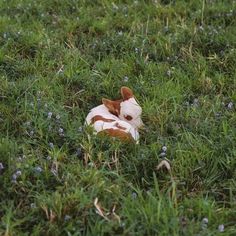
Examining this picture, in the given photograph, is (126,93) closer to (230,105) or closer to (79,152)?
(79,152)

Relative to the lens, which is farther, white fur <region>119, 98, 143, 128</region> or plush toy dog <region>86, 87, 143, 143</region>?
white fur <region>119, 98, 143, 128</region>

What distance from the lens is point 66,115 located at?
148 inches

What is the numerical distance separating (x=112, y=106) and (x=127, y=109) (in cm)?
11

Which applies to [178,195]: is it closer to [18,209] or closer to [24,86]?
[18,209]

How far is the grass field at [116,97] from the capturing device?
2.88 meters

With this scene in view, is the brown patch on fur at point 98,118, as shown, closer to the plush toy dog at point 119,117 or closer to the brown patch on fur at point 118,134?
the plush toy dog at point 119,117

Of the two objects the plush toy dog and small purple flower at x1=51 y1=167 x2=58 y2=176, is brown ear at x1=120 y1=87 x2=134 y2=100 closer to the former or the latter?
the plush toy dog

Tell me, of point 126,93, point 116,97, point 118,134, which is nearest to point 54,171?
point 118,134

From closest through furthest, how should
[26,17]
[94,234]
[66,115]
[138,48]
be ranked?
[94,234] → [66,115] → [138,48] → [26,17]

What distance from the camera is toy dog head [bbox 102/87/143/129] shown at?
377 cm

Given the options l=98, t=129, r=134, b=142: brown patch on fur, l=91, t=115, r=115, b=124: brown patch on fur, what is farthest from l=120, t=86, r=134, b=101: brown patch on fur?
l=98, t=129, r=134, b=142: brown patch on fur

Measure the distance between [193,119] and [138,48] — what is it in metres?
1.23

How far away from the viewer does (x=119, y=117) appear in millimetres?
3795

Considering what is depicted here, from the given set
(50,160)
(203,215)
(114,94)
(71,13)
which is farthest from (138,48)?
(203,215)
